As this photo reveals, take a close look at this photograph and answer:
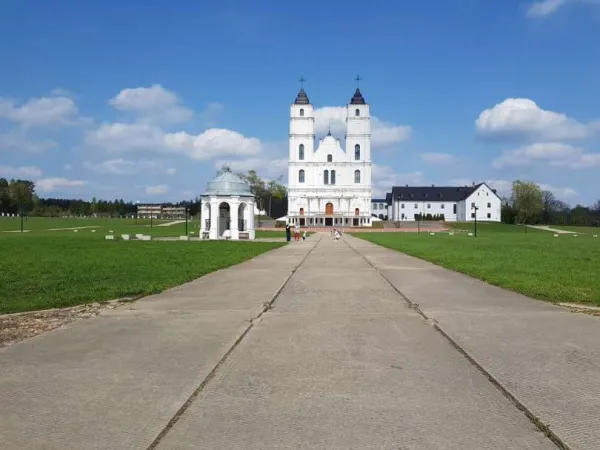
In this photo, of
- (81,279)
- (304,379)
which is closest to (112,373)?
(304,379)

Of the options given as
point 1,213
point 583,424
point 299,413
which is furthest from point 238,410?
point 1,213

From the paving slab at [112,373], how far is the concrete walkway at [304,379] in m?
0.02

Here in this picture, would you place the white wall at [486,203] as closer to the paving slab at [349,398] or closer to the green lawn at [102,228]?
the green lawn at [102,228]

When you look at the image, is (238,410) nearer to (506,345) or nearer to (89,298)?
(506,345)

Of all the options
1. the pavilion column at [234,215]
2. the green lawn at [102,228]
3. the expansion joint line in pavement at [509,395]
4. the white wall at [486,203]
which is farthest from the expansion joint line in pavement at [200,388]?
the white wall at [486,203]

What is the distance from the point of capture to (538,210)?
121 metres

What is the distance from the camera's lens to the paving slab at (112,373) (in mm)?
4227

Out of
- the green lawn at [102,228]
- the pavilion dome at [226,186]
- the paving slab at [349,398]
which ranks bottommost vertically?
the paving slab at [349,398]

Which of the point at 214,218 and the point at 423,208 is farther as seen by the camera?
the point at 423,208

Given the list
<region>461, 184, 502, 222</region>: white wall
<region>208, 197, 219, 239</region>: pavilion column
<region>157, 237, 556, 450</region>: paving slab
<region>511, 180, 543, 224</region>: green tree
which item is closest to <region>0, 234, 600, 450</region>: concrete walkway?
<region>157, 237, 556, 450</region>: paving slab

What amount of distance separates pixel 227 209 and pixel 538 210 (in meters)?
88.6

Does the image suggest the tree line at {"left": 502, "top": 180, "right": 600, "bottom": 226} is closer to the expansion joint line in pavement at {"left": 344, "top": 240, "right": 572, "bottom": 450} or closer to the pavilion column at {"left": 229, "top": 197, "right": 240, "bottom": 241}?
the pavilion column at {"left": 229, "top": 197, "right": 240, "bottom": 241}

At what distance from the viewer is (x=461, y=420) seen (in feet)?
14.7

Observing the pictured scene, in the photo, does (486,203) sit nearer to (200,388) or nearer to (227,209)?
(227,209)
